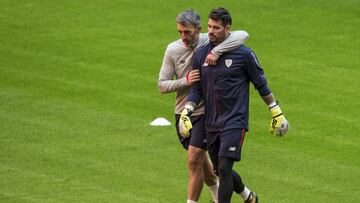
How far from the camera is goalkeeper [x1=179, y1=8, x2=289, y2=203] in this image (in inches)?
464

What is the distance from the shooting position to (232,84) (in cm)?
1181

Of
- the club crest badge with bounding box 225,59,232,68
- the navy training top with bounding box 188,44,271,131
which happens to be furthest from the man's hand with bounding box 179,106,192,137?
the club crest badge with bounding box 225,59,232,68

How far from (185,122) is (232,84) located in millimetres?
706

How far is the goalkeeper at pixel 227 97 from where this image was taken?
11.8 m

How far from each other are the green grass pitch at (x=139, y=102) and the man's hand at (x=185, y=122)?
157cm

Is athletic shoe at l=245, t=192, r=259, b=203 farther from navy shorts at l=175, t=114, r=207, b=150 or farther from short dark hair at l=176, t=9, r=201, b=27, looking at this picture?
short dark hair at l=176, t=9, r=201, b=27

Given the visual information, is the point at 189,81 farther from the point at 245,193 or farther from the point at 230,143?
the point at 245,193

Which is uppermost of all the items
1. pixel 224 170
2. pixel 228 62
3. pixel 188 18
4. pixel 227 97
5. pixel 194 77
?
pixel 188 18

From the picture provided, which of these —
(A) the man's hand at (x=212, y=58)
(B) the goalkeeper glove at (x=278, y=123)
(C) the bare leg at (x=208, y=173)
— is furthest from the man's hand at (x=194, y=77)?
(C) the bare leg at (x=208, y=173)

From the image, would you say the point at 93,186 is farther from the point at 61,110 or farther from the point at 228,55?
the point at 61,110

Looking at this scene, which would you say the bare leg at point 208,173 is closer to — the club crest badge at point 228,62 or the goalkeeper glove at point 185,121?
the goalkeeper glove at point 185,121

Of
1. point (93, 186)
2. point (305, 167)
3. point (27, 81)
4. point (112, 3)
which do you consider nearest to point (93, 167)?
point (93, 186)

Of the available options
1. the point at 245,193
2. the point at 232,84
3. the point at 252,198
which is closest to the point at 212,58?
the point at 232,84

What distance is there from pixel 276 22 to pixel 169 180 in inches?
434
